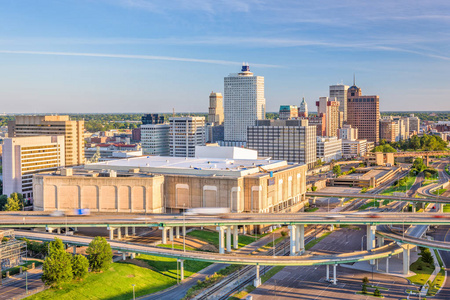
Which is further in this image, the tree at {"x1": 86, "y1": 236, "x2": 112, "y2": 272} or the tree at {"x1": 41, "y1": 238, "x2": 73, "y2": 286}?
the tree at {"x1": 86, "y1": 236, "x2": 112, "y2": 272}

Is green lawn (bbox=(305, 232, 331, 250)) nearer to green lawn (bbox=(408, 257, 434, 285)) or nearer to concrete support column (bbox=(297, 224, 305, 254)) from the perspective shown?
concrete support column (bbox=(297, 224, 305, 254))

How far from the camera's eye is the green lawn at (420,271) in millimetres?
100438

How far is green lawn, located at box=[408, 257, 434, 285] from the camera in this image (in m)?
100

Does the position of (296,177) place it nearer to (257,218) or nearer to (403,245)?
(257,218)

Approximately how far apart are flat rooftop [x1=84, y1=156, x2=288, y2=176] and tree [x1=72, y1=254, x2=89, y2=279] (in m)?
55.0

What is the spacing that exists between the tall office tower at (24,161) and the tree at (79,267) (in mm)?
86084

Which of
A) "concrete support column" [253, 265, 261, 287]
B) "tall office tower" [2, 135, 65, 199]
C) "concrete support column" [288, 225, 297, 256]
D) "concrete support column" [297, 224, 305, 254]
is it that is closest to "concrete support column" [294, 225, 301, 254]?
"concrete support column" [297, 224, 305, 254]

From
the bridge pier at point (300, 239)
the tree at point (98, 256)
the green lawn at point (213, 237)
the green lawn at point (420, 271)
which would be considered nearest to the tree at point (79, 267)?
the tree at point (98, 256)

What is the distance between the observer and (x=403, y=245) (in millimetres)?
107688

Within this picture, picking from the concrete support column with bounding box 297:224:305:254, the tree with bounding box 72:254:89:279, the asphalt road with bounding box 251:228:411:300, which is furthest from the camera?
the concrete support column with bounding box 297:224:305:254

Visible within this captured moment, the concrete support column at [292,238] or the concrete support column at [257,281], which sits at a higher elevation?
the concrete support column at [292,238]

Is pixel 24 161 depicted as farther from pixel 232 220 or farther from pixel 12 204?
pixel 232 220

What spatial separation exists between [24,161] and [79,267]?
90068 millimetres

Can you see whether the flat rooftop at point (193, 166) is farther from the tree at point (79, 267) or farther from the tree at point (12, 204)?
the tree at point (79, 267)
